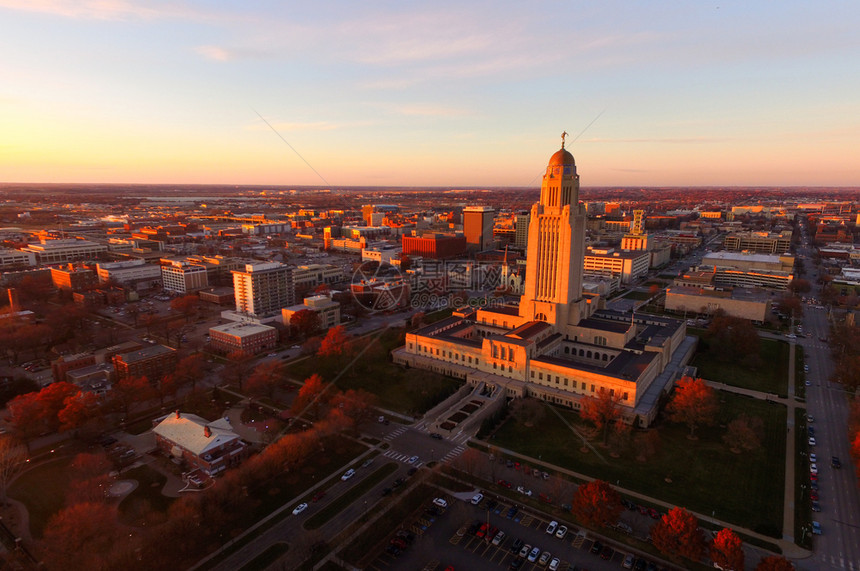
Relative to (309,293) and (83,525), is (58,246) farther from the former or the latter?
(83,525)

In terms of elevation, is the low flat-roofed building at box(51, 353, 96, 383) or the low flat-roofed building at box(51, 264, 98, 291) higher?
the low flat-roofed building at box(51, 264, 98, 291)

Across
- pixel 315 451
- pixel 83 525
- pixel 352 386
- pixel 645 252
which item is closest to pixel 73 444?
pixel 83 525

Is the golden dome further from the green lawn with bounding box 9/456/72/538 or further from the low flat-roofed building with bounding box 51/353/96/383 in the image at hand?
the low flat-roofed building with bounding box 51/353/96/383

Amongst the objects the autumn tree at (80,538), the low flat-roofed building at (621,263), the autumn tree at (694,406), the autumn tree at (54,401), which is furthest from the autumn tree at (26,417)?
the low flat-roofed building at (621,263)

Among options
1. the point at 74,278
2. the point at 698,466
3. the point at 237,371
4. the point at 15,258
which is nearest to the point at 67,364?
the point at 237,371

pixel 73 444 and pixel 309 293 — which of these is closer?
pixel 73 444

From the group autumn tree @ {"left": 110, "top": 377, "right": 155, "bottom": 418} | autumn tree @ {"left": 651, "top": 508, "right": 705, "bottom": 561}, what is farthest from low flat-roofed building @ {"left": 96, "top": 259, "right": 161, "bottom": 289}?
autumn tree @ {"left": 651, "top": 508, "right": 705, "bottom": 561}

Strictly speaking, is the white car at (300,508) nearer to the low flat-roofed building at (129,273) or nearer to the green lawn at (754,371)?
the green lawn at (754,371)
